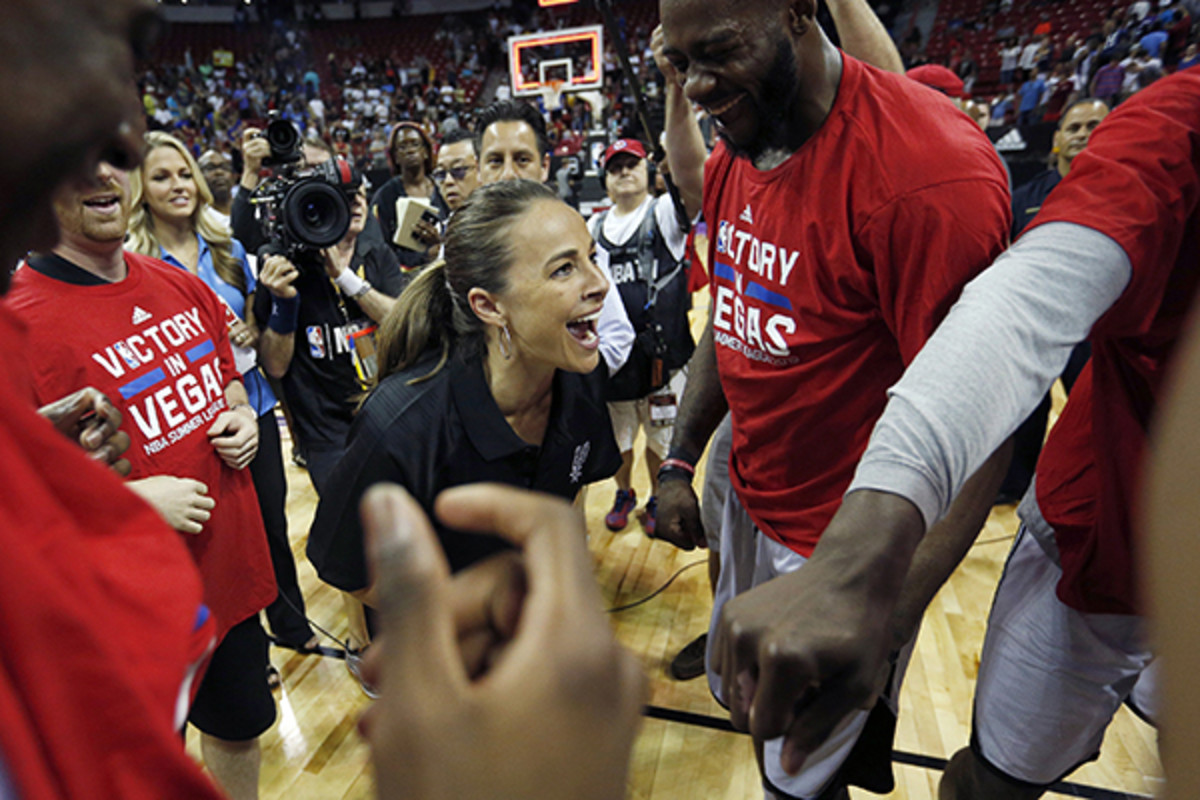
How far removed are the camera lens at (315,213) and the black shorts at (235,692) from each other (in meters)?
1.30

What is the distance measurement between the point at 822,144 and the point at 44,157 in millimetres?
1200

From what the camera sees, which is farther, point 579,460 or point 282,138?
point 282,138

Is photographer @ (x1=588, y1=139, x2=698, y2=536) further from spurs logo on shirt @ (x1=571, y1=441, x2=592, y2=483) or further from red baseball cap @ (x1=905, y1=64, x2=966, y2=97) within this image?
red baseball cap @ (x1=905, y1=64, x2=966, y2=97)

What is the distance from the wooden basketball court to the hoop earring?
0.74 m

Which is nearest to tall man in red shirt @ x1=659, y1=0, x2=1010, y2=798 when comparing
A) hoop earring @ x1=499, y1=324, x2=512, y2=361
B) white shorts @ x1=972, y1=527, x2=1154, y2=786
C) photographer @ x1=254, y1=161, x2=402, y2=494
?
white shorts @ x1=972, y1=527, x2=1154, y2=786

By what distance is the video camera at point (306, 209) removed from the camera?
227cm

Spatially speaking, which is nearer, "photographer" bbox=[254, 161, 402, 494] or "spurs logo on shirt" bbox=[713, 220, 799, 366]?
"spurs logo on shirt" bbox=[713, 220, 799, 366]

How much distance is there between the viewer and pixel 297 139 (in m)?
2.57

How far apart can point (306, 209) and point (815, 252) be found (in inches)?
73.4

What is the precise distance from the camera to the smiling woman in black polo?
1.49 meters

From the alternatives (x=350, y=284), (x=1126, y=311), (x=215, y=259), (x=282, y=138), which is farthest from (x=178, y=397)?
(x=1126, y=311)

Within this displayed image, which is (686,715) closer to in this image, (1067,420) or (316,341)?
(1067,420)

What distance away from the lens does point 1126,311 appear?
0.86 metres

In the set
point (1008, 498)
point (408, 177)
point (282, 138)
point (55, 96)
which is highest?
point (55, 96)
